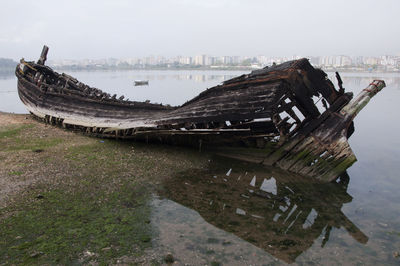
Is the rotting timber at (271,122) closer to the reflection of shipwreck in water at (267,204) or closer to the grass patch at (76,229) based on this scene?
the reflection of shipwreck in water at (267,204)

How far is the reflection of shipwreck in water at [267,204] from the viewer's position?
21.5 ft

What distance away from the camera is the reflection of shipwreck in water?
257 inches

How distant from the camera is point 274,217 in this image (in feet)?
24.5

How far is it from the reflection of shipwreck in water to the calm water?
0.02m

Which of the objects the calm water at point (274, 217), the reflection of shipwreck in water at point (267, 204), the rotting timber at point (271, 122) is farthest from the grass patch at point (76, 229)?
the rotting timber at point (271, 122)

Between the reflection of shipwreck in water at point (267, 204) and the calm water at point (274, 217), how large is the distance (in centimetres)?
2

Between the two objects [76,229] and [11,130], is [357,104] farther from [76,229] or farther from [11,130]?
[11,130]

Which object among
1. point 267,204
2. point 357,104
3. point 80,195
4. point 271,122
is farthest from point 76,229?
point 357,104

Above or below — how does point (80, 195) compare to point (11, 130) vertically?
below

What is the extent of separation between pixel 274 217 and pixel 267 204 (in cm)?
81

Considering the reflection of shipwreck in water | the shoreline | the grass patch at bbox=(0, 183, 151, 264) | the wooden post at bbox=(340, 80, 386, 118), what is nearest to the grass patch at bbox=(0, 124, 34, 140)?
the shoreline

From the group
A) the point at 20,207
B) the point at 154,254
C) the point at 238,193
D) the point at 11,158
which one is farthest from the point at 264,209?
the point at 11,158

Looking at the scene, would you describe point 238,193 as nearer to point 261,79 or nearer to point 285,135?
point 285,135

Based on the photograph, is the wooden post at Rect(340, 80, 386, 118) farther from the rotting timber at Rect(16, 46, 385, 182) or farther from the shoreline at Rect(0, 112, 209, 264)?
the shoreline at Rect(0, 112, 209, 264)
